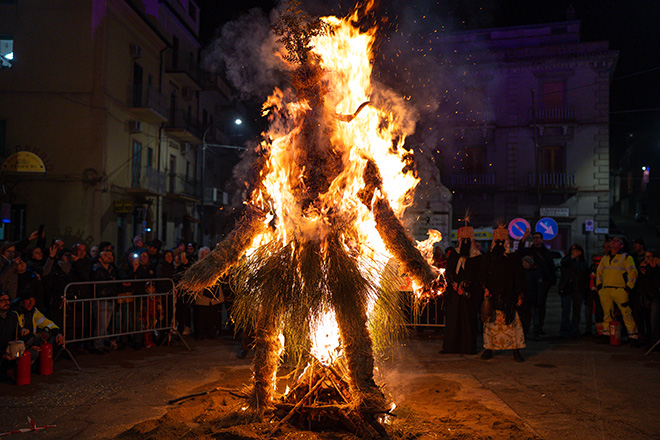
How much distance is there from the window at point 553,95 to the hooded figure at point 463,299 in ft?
83.0

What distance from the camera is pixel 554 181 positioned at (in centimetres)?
3023

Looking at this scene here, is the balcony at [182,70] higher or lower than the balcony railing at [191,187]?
higher

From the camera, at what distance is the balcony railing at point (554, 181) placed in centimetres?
2995

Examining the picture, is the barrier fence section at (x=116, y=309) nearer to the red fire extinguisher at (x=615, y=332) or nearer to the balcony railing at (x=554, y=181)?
the red fire extinguisher at (x=615, y=332)

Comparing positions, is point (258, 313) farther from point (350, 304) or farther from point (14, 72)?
point (14, 72)

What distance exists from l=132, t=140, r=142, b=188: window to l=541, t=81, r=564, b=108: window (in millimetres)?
22347

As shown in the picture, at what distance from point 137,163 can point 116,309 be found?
1712 centimetres

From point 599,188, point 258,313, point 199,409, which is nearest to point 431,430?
point 258,313

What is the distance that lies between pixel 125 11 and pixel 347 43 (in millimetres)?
20926

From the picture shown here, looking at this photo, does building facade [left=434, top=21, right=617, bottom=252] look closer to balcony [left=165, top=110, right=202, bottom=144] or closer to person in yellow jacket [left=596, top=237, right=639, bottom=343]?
balcony [left=165, top=110, right=202, bottom=144]

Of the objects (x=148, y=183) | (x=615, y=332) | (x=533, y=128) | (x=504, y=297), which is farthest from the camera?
(x=533, y=128)

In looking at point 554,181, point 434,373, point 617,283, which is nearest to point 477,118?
point 554,181

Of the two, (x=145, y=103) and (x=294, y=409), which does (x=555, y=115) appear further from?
(x=294, y=409)

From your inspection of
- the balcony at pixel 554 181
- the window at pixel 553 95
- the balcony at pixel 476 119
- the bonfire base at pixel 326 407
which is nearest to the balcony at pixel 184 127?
the balcony at pixel 476 119
